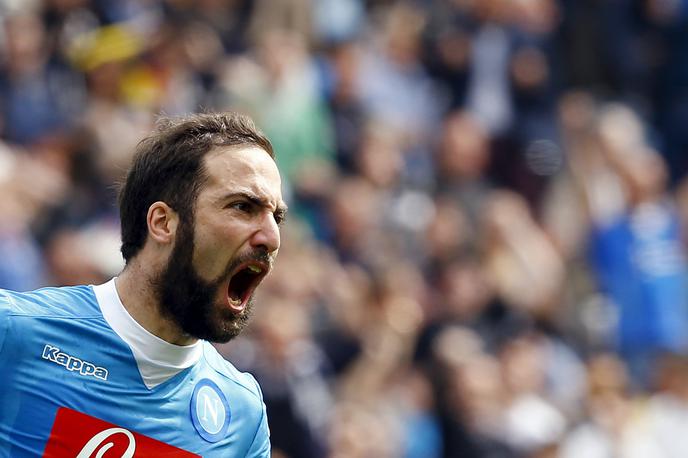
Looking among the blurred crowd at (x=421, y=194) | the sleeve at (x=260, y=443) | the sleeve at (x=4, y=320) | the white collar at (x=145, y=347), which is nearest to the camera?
the sleeve at (x=4, y=320)

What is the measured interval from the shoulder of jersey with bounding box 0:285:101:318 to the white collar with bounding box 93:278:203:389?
40 mm

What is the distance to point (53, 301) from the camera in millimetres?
3816

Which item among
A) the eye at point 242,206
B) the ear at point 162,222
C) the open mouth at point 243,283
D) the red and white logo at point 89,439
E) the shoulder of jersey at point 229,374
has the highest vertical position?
the eye at point 242,206

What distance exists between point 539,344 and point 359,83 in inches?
109

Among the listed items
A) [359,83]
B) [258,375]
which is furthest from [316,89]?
[258,375]

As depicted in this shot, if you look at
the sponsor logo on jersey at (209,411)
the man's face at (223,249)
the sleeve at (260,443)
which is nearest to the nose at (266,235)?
the man's face at (223,249)

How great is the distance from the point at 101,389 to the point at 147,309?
11.1 inches

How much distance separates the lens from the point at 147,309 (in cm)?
387

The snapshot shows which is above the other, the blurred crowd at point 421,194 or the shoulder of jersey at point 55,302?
the shoulder of jersey at point 55,302

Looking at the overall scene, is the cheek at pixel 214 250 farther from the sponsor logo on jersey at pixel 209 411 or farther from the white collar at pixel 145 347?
the sponsor logo on jersey at pixel 209 411

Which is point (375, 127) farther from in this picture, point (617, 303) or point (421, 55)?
point (617, 303)

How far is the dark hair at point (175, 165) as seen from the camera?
12.6ft

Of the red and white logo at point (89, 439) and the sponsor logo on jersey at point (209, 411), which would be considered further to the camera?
the sponsor logo on jersey at point (209, 411)

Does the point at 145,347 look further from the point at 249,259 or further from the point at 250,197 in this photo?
the point at 250,197
